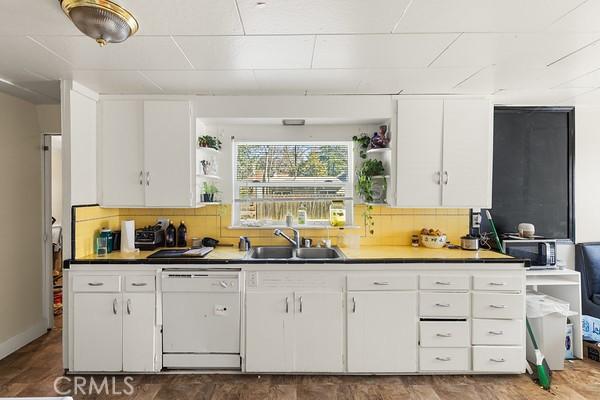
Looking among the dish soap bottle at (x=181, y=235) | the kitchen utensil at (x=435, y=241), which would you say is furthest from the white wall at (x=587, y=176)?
the dish soap bottle at (x=181, y=235)

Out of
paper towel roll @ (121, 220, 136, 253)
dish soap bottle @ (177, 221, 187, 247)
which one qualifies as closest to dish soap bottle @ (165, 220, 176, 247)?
dish soap bottle @ (177, 221, 187, 247)

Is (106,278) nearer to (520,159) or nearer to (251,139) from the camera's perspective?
(251,139)

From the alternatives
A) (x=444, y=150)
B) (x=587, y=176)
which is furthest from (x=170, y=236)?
(x=587, y=176)

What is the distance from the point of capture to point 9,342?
3.02 meters

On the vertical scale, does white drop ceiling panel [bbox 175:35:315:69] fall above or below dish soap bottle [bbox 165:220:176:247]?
above

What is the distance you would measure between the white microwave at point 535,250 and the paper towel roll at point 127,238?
3367mm

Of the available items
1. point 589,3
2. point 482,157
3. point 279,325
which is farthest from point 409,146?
point 279,325

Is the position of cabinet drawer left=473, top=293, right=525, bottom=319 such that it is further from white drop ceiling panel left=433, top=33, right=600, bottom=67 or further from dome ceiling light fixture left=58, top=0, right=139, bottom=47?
dome ceiling light fixture left=58, top=0, right=139, bottom=47

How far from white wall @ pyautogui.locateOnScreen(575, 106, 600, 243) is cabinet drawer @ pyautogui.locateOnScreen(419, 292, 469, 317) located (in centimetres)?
171

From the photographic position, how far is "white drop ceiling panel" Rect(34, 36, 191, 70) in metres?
1.90

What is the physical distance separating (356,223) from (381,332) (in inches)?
42.9

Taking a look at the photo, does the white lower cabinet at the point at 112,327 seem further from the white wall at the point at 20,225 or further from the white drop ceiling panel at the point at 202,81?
the white drop ceiling panel at the point at 202,81

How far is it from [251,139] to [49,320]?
2867mm

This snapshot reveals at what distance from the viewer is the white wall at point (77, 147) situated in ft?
8.48
